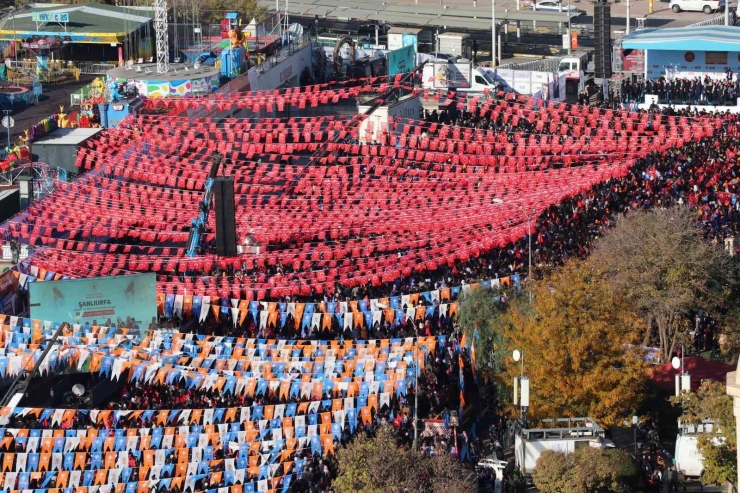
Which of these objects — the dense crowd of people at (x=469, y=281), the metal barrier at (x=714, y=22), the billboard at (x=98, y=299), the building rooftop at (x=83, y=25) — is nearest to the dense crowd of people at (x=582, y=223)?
the dense crowd of people at (x=469, y=281)

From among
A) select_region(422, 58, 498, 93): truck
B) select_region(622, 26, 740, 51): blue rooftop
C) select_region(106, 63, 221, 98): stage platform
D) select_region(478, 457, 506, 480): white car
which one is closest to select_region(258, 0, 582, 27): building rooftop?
select_region(622, 26, 740, 51): blue rooftop

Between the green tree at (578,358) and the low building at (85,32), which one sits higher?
the low building at (85,32)

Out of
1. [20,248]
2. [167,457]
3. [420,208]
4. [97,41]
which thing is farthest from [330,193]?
[97,41]

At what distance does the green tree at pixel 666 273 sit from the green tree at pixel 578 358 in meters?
4.01

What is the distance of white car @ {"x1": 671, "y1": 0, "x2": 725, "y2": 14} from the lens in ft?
365

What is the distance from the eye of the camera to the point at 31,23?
3797 inches

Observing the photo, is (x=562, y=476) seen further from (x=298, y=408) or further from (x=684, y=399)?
(x=298, y=408)

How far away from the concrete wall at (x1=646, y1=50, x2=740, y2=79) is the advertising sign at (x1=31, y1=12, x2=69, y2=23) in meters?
30.7

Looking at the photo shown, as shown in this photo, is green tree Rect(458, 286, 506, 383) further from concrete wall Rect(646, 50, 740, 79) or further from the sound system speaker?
concrete wall Rect(646, 50, 740, 79)

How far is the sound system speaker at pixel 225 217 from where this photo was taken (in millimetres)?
55537

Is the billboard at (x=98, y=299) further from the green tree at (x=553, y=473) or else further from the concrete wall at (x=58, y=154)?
the concrete wall at (x=58, y=154)

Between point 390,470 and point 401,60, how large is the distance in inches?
2049

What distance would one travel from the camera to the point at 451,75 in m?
85.4

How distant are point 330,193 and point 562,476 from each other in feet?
79.3
